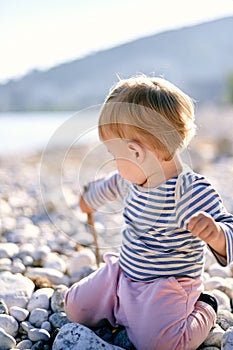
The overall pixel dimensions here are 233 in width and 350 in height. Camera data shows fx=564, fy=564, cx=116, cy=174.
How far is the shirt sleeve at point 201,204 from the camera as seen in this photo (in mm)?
1257

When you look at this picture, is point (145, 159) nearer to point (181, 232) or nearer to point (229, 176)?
point (181, 232)

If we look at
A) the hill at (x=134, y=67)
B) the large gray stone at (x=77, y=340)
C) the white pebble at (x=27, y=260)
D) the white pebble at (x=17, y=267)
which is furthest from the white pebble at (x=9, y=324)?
the hill at (x=134, y=67)

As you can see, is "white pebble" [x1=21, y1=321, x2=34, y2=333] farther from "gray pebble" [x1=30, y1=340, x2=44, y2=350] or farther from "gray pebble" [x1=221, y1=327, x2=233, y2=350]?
"gray pebble" [x1=221, y1=327, x2=233, y2=350]

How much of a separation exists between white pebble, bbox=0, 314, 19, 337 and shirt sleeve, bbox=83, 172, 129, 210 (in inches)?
18.0

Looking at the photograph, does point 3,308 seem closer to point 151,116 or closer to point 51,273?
point 51,273

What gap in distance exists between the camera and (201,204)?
1298 millimetres

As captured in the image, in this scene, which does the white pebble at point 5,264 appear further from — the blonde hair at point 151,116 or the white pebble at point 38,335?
the blonde hair at point 151,116

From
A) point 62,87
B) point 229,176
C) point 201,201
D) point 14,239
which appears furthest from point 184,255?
point 62,87

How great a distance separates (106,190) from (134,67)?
28.0m

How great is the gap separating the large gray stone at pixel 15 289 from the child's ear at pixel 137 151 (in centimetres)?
55

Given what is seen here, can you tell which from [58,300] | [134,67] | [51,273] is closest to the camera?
[58,300]

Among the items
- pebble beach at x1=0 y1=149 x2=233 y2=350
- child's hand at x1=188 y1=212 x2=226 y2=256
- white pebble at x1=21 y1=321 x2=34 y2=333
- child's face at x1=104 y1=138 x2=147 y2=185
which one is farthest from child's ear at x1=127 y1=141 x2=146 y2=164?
white pebble at x1=21 y1=321 x2=34 y2=333

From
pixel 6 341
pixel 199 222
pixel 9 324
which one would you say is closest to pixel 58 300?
pixel 9 324

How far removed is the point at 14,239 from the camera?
7.56 ft
